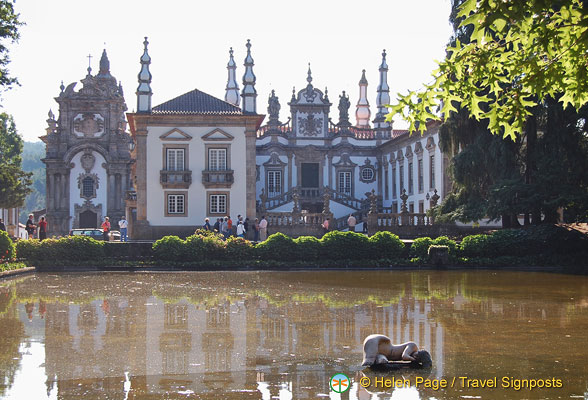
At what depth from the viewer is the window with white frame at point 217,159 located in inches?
1394

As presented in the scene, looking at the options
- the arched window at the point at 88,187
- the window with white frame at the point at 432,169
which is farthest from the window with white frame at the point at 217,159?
the arched window at the point at 88,187

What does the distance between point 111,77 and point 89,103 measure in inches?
191

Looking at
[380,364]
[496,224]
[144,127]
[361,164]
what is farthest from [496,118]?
[361,164]

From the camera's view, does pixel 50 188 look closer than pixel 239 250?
No

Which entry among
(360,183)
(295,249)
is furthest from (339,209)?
(295,249)

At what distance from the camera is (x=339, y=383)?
6461 millimetres

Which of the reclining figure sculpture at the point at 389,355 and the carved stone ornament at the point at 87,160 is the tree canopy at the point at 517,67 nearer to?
the reclining figure sculpture at the point at 389,355

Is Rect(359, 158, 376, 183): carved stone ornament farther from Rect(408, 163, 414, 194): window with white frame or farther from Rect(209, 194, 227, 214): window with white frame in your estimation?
Rect(209, 194, 227, 214): window with white frame

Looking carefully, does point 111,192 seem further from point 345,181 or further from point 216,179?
point 216,179

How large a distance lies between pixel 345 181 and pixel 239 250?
1063 inches

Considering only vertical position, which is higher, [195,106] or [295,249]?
[195,106]

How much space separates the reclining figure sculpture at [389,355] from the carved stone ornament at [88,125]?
48.5 m

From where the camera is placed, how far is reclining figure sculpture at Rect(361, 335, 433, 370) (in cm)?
709

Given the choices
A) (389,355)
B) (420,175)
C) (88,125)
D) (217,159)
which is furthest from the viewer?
(88,125)
